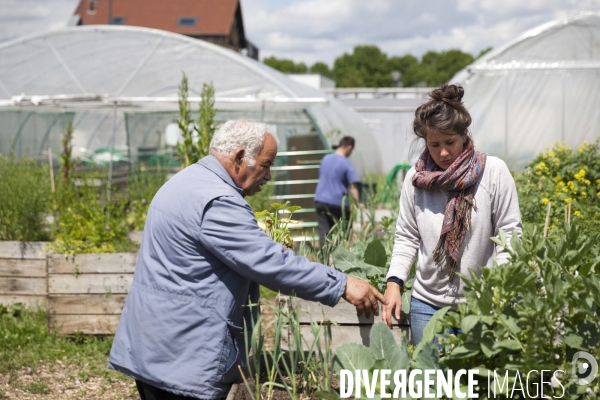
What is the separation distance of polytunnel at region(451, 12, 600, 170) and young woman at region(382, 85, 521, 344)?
6.37 metres

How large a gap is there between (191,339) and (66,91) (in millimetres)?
10184

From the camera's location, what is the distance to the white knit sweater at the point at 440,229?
2271 millimetres

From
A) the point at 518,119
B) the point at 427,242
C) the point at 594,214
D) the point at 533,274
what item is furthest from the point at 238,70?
the point at 533,274

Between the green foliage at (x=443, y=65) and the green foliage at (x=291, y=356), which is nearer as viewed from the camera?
the green foliage at (x=291, y=356)

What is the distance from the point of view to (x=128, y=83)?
1127cm

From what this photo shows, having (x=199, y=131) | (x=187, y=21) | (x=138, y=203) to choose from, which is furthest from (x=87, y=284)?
(x=187, y=21)

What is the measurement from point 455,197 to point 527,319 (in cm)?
69

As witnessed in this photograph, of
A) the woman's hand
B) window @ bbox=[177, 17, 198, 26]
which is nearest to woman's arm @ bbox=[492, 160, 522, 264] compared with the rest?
the woman's hand

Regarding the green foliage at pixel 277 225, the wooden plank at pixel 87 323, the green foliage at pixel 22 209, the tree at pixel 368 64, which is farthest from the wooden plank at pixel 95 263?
the tree at pixel 368 64

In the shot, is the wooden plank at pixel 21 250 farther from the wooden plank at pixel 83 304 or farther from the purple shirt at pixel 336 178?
the purple shirt at pixel 336 178

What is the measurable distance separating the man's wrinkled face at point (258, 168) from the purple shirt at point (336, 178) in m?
4.63

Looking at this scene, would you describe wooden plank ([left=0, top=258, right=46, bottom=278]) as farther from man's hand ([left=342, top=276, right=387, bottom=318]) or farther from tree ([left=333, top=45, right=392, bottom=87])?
tree ([left=333, top=45, right=392, bottom=87])

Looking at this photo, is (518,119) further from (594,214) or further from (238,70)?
(594,214)

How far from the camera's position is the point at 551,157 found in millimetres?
4934
